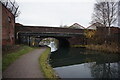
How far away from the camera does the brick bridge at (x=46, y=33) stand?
36156 mm

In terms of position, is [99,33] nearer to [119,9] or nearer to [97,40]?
[97,40]

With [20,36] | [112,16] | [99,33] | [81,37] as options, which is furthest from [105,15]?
[20,36]

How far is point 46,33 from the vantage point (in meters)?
38.1

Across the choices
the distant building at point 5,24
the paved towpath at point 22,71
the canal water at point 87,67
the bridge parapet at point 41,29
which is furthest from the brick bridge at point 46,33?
the paved towpath at point 22,71

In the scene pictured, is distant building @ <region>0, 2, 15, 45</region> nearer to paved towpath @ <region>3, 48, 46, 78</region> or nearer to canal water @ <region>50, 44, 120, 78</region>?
canal water @ <region>50, 44, 120, 78</region>

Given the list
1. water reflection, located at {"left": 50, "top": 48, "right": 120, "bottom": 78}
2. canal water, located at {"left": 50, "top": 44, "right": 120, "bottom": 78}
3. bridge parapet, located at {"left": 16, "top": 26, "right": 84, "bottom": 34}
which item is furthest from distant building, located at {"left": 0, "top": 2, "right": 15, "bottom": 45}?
bridge parapet, located at {"left": 16, "top": 26, "right": 84, "bottom": 34}

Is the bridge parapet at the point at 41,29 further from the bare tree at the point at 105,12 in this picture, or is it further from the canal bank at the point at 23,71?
the canal bank at the point at 23,71

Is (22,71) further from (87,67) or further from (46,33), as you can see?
(46,33)

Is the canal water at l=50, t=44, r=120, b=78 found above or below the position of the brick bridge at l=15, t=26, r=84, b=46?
below

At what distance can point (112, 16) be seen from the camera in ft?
114

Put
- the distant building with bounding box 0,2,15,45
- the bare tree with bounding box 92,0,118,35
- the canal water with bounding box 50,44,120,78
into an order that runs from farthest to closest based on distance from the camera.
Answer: the bare tree with bounding box 92,0,118,35 < the distant building with bounding box 0,2,15,45 < the canal water with bounding box 50,44,120,78

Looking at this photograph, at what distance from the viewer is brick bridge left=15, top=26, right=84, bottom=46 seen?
1423 inches

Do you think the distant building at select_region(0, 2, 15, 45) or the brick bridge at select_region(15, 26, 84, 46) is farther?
the brick bridge at select_region(15, 26, 84, 46)

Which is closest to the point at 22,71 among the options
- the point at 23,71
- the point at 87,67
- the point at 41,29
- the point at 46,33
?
the point at 23,71
